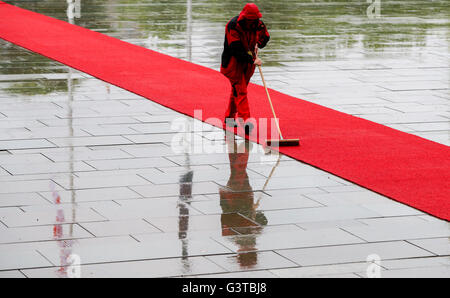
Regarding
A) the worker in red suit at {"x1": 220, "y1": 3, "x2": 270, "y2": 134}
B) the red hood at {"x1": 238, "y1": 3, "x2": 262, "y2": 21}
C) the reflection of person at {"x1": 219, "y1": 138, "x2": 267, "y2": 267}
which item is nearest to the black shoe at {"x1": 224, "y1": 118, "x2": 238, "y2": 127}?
the worker in red suit at {"x1": 220, "y1": 3, "x2": 270, "y2": 134}

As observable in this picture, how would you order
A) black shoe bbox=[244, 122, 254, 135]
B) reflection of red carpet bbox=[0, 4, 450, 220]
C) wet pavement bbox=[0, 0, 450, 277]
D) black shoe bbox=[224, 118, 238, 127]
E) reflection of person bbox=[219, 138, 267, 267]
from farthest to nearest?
black shoe bbox=[224, 118, 238, 127]
black shoe bbox=[244, 122, 254, 135]
reflection of red carpet bbox=[0, 4, 450, 220]
reflection of person bbox=[219, 138, 267, 267]
wet pavement bbox=[0, 0, 450, 277]

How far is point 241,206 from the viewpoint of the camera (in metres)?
6.86

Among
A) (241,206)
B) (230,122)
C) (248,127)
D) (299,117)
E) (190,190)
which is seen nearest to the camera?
(241,206)

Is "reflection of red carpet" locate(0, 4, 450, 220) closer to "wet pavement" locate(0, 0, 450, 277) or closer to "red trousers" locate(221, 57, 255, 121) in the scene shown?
"wet pavement" locate(0, 0, 450, 277)

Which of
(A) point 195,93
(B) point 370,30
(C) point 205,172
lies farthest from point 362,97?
(B) point 370,30

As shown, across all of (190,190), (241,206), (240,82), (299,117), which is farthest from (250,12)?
(241,206)

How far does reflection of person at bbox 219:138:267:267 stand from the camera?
591cm

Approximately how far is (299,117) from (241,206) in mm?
3375

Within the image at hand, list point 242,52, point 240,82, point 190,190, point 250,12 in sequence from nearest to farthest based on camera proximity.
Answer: point 190,190, point 250,12, point 242,52, point 240,82

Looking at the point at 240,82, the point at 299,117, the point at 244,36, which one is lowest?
the point at 299,117

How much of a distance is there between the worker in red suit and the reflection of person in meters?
1.00

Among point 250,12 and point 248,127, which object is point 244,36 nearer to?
point 250,12
